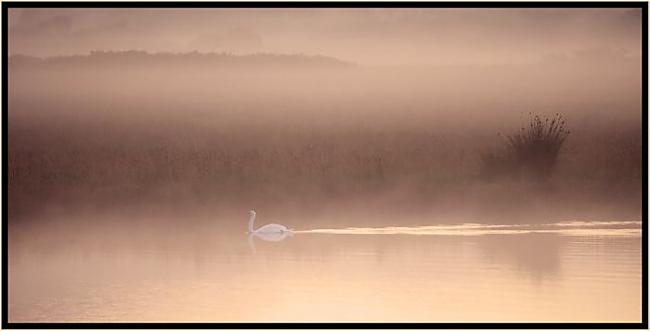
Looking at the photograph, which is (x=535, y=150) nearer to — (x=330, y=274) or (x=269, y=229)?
(x=269, y=229)

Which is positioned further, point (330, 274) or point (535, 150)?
point (535, 150)

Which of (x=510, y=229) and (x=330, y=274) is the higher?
(x=510, y=229)

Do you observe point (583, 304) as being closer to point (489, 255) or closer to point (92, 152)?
point (489, 255)

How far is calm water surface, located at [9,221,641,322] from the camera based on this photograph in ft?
35.1

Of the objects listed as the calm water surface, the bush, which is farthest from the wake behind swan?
the bush

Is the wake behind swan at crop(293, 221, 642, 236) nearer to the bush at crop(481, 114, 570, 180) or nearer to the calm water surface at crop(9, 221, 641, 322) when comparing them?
the calm water surface at crop(9, 221, 641, 322)

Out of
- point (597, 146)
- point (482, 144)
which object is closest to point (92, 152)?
point (482, 144)

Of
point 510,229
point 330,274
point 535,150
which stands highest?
point 535,150

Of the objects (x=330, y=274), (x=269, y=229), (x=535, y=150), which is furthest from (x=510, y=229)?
(x=535, y=150)

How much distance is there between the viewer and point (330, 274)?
42.0ft

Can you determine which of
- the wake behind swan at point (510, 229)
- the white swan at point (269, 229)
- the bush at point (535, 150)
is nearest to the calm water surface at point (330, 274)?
the wake behind swan at point (510, 229)

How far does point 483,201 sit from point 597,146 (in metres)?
4.15

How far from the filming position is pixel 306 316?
10430 mm

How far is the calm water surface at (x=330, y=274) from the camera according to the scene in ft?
35.1
